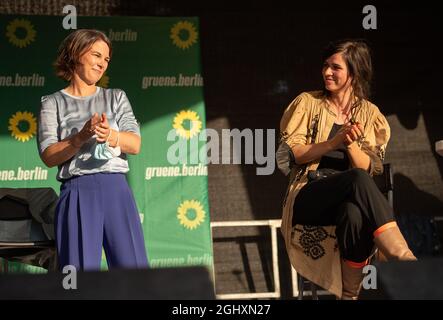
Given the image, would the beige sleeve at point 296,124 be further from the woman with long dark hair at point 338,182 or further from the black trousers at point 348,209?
the black trousers at point 348,209

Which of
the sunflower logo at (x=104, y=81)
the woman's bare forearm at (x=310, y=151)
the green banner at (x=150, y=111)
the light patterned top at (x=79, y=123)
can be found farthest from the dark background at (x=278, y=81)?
the light patterned top at (x=79, y=123)

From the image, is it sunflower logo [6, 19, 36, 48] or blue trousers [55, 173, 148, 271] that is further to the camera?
sunflower logo [6, 19, 36, 48]

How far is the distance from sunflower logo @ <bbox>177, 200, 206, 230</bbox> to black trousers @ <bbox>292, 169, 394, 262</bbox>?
1.98 metres

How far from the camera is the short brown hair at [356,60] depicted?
3715 mm

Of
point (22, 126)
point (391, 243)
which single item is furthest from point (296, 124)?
point (22, 126)

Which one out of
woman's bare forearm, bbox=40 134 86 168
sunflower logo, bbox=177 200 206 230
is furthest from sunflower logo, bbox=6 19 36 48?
woman's bare forearm, bbox=40 134 86 168

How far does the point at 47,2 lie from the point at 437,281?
14.1ft

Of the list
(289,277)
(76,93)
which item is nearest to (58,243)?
(76,93)

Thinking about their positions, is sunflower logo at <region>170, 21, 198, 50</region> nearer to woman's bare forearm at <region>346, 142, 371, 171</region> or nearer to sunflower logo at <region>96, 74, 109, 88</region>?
sunflower logo at <region>96, 74, 109, 88</region>

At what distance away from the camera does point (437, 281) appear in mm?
1938

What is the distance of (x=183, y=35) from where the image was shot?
5598 mm

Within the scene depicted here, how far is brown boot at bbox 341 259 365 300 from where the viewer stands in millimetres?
3324

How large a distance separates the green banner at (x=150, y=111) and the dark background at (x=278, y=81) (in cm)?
17
